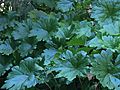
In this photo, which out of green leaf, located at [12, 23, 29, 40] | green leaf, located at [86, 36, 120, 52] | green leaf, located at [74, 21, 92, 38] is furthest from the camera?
green leaf, located at [12, 23, 29, 40]

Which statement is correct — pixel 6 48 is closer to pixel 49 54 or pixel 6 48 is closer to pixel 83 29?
pixel 49 54

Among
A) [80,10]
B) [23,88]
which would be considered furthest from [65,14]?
[23,88]

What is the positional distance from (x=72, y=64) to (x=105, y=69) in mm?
201

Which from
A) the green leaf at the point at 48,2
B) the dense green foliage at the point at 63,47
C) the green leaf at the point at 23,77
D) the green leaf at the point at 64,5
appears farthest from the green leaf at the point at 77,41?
the green leaf at the point at 48,2

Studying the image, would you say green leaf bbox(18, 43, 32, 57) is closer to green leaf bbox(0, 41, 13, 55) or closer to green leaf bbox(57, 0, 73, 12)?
green leaf bbox(0, 41, 13, 55)

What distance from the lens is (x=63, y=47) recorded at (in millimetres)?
2154

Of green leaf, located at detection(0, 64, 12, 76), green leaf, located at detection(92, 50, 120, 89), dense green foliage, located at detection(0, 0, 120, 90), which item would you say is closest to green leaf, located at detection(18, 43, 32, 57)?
dense green foliage, located at detection(0, 0, 120, 90)

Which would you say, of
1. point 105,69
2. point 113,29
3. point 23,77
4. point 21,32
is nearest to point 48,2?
point 21,32

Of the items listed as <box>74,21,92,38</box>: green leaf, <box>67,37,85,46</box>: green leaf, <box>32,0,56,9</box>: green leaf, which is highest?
<box>32,0,56,9</box>: green leaf

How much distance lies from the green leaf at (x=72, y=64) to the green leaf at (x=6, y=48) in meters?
0.56

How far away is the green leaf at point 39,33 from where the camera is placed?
7.36 ft

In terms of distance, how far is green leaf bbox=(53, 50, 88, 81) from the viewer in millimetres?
1805

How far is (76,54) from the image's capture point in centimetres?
188

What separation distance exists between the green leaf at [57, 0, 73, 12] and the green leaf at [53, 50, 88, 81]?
2.43 feet
